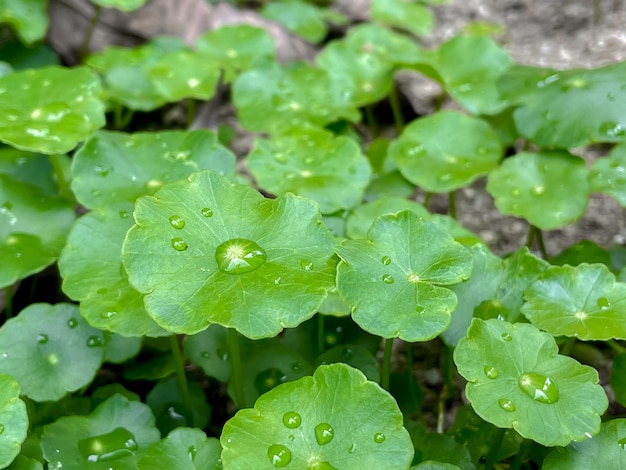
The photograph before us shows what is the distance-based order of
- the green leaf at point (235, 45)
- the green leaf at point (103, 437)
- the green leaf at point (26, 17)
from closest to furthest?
1. the green leaf at point (103, 437)
2. the green leaf at point (26, 17)
3. the green leaf at point (235, 45)

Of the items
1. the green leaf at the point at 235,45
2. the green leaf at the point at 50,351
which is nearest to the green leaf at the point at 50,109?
the green leaf at the point at 50,351

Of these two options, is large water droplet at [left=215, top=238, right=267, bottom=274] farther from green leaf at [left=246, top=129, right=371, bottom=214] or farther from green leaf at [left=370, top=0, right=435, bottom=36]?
green leaf at [left=370, top=0, right=435, bottom=36]

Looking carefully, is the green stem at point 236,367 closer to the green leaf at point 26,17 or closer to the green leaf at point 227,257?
the green leaf at point 227,257

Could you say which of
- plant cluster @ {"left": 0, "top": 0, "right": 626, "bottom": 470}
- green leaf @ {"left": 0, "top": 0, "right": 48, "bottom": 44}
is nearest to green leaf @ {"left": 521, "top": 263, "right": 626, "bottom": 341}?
plant cluster @ {"left": 0, "top": 0, "right": 626, "bottom": 470}

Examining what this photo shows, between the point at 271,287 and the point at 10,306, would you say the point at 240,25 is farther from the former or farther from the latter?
the point at 271,287

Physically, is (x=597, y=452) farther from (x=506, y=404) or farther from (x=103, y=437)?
(x=103, y=437)

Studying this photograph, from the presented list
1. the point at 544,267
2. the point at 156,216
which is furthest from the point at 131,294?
the point at 544,267
